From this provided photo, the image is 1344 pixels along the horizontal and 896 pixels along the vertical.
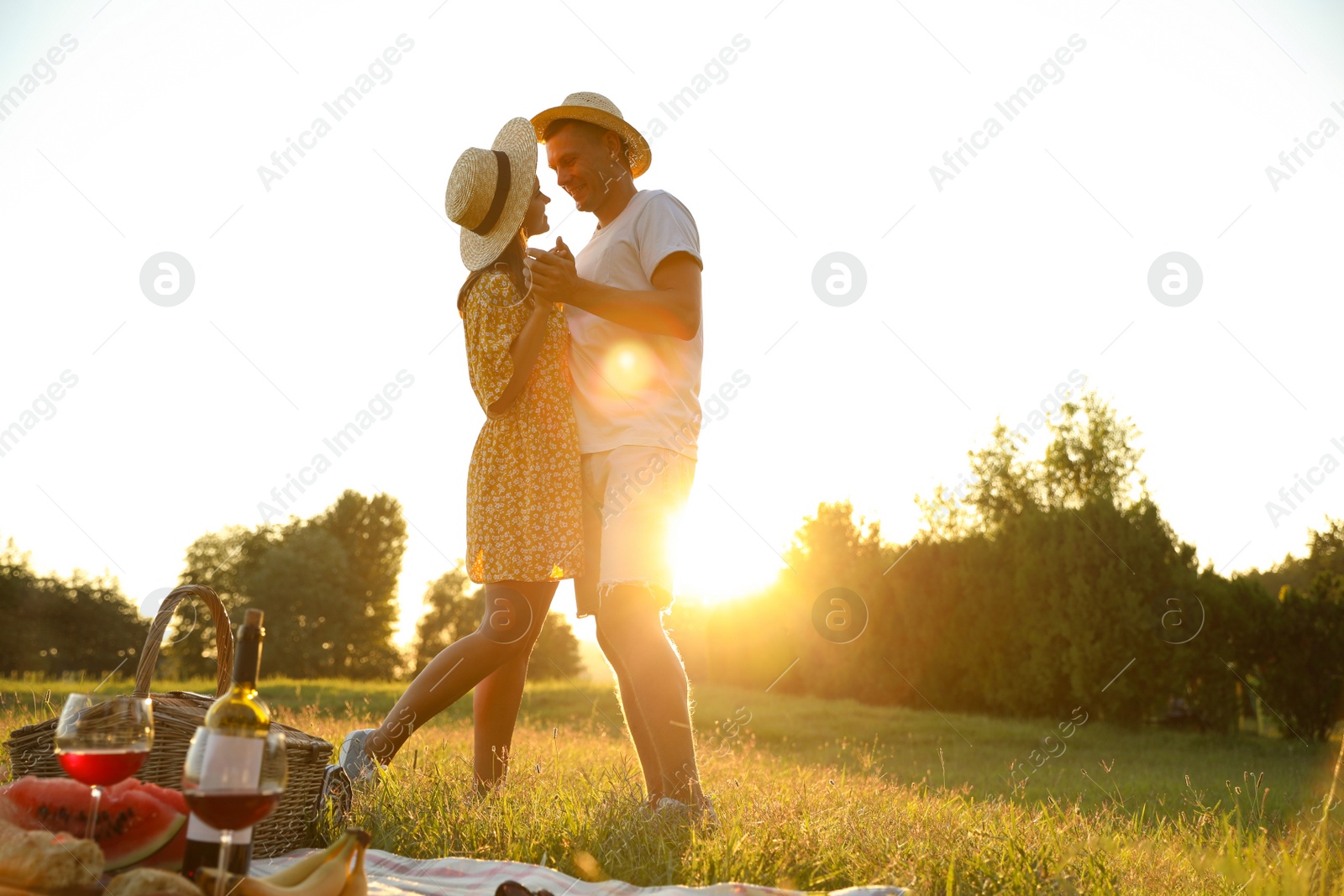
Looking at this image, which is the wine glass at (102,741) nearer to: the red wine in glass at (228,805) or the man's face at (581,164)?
the red wine in glass at (228,805)

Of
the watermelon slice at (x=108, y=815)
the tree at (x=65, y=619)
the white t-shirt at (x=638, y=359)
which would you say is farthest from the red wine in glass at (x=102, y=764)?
the tree at (x=65, y=619)

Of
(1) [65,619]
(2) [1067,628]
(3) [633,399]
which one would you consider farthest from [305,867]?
(1) [65,619]

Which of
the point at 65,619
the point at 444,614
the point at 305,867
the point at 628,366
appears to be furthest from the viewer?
the point at 444,614

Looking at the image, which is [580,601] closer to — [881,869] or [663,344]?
[663,344]

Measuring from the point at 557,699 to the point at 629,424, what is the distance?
13.9 metres

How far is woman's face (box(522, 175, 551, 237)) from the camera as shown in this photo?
3.77m

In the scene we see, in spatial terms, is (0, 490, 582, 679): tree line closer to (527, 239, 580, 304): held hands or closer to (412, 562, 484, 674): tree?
(412, 562, 484, 674): tree

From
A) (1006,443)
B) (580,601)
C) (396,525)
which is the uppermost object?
(1006,443)

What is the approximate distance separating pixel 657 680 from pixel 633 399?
3.62 feet

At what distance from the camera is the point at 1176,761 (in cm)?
1242

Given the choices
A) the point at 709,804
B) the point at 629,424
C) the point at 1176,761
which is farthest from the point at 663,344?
the point at 1176,761

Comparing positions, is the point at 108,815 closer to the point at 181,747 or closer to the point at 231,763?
the point at 181,747

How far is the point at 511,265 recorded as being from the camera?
3.69m

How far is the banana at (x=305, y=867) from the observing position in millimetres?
1985
